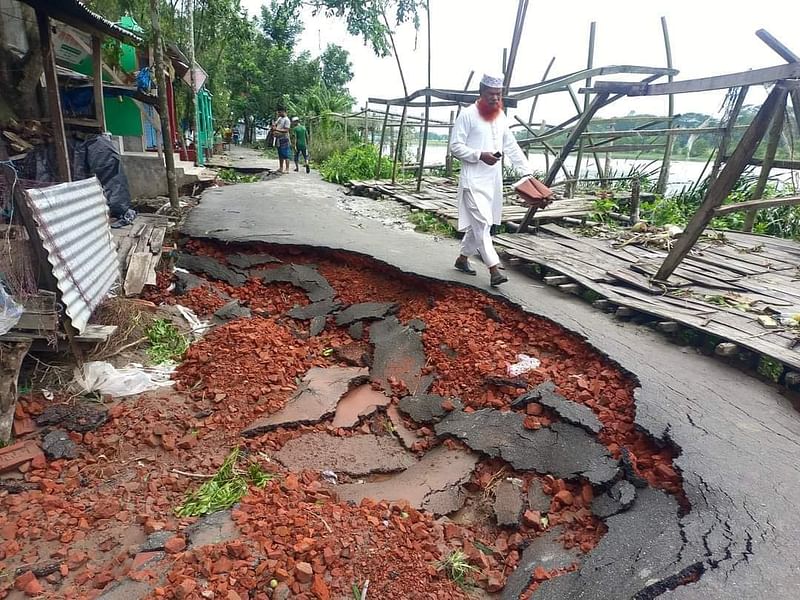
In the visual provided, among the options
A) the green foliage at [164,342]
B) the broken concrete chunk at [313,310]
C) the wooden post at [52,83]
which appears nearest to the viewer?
the green foliage at [164,342]

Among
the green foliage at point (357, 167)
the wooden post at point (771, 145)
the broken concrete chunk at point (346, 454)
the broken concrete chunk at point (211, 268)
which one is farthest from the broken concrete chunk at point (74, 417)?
the green foliage at point (357, 167)

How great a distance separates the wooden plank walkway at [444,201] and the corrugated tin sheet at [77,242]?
4807mm

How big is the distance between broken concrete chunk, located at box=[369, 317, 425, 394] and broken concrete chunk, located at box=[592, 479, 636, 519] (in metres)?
1.71

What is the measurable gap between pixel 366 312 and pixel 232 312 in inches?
51.8

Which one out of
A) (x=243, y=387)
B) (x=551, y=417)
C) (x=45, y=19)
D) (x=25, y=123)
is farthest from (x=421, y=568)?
(x=25, y=123)

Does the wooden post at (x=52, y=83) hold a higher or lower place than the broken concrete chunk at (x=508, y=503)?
higher

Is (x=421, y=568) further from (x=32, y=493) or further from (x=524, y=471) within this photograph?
(x=32, y=493)

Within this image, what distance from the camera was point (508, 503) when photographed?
289cm

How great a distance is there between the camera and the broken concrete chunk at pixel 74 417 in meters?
3.41

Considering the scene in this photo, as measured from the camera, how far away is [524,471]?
306cm

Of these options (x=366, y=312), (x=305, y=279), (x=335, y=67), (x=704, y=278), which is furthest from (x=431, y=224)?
(x=335, y=67)

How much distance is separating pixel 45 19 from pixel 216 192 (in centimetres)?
Result: 474

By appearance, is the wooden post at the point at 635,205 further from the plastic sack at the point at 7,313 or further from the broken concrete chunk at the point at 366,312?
the plastic sack at the point at 7,313

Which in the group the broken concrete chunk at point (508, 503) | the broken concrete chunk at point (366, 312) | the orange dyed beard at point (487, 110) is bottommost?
the broken concrete chunk at point (508, 503)
